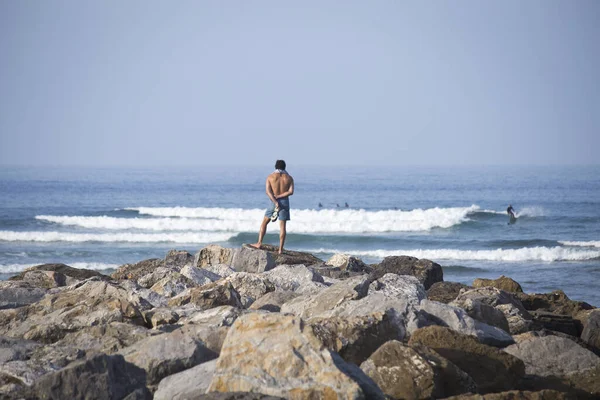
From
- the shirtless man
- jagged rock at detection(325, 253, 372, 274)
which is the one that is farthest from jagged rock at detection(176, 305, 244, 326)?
the shirtless man

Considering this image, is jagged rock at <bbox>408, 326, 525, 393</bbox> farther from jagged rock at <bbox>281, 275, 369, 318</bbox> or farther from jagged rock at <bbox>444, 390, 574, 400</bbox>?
jagged rock at <bbox>281, 275, 369, 318</bbox>

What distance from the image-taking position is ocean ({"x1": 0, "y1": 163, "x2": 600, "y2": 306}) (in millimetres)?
22578

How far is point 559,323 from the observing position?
881 cm

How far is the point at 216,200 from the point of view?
2156 inches

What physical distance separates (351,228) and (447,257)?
9.29 metres

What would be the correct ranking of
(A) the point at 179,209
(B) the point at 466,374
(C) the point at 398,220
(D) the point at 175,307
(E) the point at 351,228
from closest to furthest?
(B) the point at 466,374
(D) the point at 175,307
(E) the point at 351,228
(C) the point at 398,220
(A) the point at 179,209

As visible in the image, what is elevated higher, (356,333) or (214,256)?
(356,333)

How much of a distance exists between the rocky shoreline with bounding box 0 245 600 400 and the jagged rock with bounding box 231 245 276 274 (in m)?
1.50

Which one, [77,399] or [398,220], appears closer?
[77,399]

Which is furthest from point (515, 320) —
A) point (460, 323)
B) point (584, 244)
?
point (584, 244)

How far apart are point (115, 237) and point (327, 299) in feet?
77.3

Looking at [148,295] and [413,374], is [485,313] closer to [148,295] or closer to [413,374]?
[413,374]

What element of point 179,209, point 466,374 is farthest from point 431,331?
point 179,209

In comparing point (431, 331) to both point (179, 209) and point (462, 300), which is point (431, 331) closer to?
point (462, 300)
